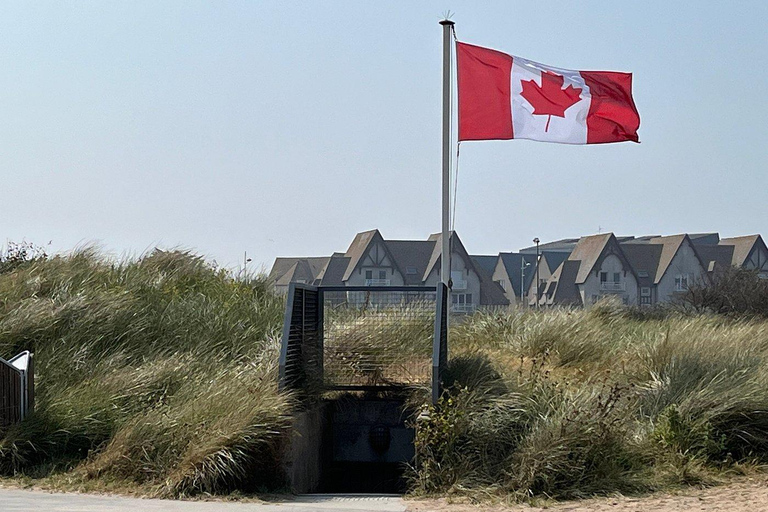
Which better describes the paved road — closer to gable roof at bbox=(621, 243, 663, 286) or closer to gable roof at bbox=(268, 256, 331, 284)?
gable roof at bbox=(268, 256, 331, 284)

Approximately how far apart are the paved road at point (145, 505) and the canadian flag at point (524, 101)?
6.62 m

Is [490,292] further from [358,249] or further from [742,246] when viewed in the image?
[742,246]

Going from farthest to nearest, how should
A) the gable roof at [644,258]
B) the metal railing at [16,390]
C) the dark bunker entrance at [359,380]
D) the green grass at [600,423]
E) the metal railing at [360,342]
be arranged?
the gable roof at [644,258]
the dark bunker entrance at [359,380]
the metal railing at [360,342]
the metal railing at [16,390]
the green grass at [600,423]

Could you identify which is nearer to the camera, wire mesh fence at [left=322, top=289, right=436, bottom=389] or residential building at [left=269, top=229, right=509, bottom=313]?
wire mesh fence at [left=322, top=289, right=436, bottom=389]

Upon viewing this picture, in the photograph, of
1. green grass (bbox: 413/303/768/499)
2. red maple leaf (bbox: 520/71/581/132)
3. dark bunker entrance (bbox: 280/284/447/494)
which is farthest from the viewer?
red maple leaf (bbox: 520/71/581/132)

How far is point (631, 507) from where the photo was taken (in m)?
9.73

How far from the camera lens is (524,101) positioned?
1520 cm

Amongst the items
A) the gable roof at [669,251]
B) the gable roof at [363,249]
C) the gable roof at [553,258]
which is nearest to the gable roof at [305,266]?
the gable roof at [363,249]

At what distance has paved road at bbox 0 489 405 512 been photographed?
30.1 feet

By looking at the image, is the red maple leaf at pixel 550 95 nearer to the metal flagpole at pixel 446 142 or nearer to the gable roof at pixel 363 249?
the metal flagpole at pixel 446 142

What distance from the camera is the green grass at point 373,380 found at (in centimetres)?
1066

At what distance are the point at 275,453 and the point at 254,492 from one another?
0.51 metres

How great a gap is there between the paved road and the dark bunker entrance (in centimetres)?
212

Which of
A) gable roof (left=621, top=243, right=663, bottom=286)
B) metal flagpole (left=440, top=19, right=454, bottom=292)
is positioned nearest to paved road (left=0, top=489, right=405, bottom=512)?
metal flagpole (left=440, top=19, right=454, bottom=292)
